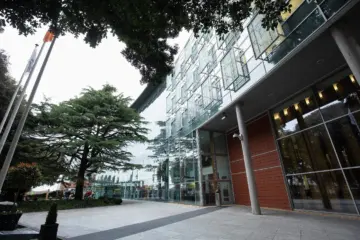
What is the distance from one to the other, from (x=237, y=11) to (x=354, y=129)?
7.60 metres

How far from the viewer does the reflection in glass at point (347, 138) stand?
798 centimetres

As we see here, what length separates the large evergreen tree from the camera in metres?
15.0

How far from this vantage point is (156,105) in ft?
87.2

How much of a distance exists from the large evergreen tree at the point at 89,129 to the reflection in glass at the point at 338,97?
46.4ft

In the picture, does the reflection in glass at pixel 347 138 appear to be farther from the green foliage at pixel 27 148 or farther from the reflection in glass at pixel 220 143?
the green foliage at pixel 27 148

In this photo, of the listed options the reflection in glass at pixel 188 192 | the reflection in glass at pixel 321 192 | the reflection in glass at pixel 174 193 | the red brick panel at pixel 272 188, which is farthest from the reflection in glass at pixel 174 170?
the reflection in glass at pixel 321 192

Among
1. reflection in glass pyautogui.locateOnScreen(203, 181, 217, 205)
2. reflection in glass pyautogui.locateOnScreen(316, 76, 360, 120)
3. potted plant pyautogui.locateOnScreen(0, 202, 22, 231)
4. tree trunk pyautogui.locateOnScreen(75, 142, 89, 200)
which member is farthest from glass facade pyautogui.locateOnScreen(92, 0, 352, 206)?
potted plant pyautogui.locateOnScreen(0, 202, 22, 231)

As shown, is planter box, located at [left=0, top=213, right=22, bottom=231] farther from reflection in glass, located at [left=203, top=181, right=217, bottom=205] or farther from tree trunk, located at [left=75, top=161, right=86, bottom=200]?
reflection in glass, located at [left=203, top=181, right=217, bottom=205]

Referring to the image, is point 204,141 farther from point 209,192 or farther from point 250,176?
point 250,176

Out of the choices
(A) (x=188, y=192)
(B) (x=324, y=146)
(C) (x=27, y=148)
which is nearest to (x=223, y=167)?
(A) (x=188, y=192)

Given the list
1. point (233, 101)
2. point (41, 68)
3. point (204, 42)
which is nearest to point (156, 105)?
point (204, 42)

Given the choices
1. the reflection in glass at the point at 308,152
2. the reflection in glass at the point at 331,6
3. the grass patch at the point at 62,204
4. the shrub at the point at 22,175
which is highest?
the reflection in glass at the point at 331,6

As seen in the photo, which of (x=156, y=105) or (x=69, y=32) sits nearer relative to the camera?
(x=69, y=32)

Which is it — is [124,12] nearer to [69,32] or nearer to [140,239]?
[69,32]
